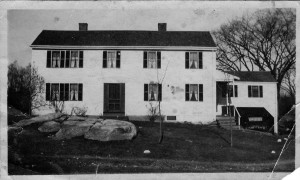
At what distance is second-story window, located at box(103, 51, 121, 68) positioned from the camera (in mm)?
3193

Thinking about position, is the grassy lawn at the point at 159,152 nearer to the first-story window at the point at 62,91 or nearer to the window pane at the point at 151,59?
the first-story window at the point at 62,91

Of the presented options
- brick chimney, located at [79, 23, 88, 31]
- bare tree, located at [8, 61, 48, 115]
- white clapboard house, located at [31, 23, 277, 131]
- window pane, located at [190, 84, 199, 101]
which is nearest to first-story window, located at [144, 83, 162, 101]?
white clapboard house, located at [31, 23, 277, 131]

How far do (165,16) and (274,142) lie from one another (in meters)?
1.63

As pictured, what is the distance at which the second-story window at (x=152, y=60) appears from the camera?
3.18m

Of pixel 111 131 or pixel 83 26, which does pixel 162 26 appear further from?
pixel 111 131

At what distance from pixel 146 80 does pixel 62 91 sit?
82 centimetres

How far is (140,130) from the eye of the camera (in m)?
3.10

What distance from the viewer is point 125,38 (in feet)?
10.6

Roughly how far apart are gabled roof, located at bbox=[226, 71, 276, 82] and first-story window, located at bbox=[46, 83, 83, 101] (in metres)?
1.51

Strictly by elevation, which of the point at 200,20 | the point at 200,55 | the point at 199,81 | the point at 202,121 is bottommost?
the point at 202,121

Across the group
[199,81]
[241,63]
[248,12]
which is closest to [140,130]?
[199,81]

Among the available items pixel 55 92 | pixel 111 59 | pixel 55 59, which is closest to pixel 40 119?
pixel 55 92

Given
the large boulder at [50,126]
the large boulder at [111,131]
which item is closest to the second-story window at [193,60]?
the large boulder at [111,131]

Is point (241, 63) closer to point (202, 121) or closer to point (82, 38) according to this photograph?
point (202, 121)
